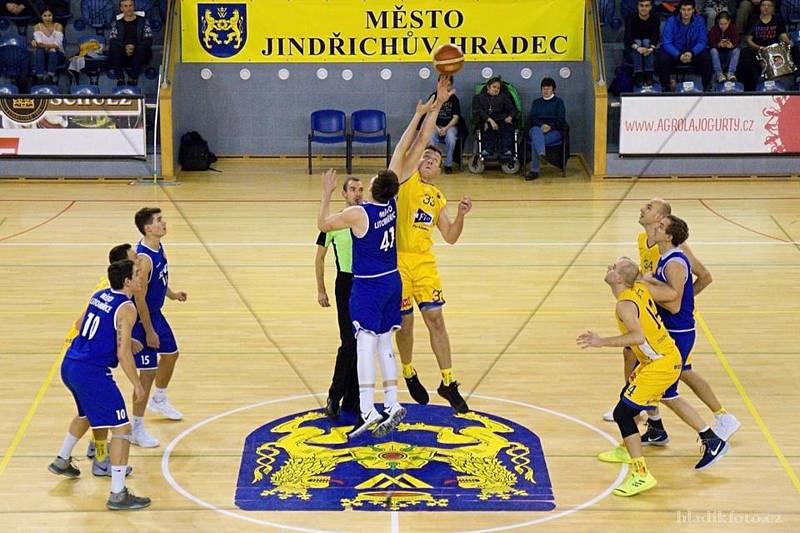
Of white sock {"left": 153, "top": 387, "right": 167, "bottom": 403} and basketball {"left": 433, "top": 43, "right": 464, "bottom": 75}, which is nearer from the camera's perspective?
white sock {"left": 153, "top": 387, "right": 167, "bottom": 403}

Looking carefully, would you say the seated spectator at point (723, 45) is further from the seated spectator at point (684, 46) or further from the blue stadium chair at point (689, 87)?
the blue stadium chair at point (689, 87)

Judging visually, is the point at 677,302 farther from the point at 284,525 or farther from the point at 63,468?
the point at 63,468

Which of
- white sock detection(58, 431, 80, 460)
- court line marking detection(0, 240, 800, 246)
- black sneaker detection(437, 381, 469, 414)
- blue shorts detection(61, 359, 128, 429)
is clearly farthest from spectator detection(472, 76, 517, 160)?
blue shorts detection(61, 359, 128, 429)

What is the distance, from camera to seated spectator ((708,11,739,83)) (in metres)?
22.6

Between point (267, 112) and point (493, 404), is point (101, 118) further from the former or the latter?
point (493, 404)

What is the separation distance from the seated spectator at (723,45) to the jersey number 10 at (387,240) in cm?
1465

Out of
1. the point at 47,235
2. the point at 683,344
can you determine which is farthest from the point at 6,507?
the point at 47,235

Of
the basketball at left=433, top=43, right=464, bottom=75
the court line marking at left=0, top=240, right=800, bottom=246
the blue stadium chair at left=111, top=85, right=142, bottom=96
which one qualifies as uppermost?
the basketball at left=433, top=43, right=464, bottom=75

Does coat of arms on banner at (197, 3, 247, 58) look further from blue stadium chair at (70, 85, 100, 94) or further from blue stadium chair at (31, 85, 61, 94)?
blue stadium chair at (31, 85, 61, 94)

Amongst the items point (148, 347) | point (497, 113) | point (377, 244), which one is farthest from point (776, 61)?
point (148, 347)

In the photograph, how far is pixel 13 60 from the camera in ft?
74.9

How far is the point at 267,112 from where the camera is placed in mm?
24172

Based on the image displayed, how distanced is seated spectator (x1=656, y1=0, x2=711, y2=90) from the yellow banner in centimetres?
185

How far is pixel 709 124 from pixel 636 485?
1431 centimetres
